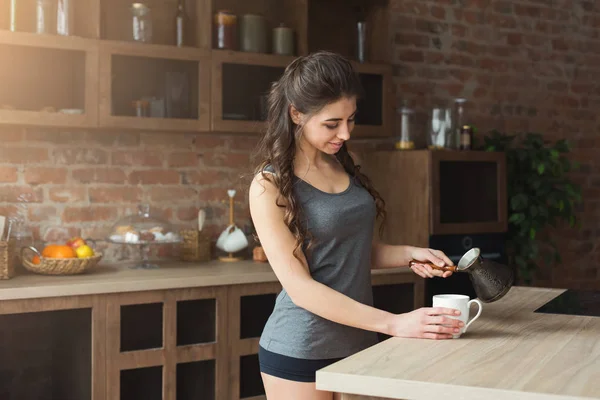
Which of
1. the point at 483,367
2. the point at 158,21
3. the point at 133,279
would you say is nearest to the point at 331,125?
the point at 483,367

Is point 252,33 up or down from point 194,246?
up

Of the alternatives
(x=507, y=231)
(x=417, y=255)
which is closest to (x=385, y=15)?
(x=507, y=231)

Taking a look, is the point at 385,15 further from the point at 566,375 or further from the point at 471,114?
the point at 566,375

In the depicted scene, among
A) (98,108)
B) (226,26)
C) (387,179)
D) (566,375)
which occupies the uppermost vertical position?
(226,26)

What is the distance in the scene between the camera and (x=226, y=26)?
3.80 metres

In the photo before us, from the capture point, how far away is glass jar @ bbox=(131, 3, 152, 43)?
3648 mm

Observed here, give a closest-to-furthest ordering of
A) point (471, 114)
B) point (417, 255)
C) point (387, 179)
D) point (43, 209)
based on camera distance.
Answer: point (417, 255)
point (43, 209)
point (387, 179)
point (471, 114)

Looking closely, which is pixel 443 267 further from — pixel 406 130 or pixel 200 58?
pixel 406 130

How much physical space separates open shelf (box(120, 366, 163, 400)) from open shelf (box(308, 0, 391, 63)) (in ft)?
6.11

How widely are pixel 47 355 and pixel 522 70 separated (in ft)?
11.5

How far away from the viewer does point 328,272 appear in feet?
6.90

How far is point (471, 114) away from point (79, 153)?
2.45m

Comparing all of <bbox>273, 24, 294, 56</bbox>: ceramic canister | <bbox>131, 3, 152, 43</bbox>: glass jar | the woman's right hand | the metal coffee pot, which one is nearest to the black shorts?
the woman's right hand

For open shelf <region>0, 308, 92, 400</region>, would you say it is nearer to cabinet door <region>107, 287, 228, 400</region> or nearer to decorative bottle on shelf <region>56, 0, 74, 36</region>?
cabinet door <region>107, 287, 228, 400</region>
